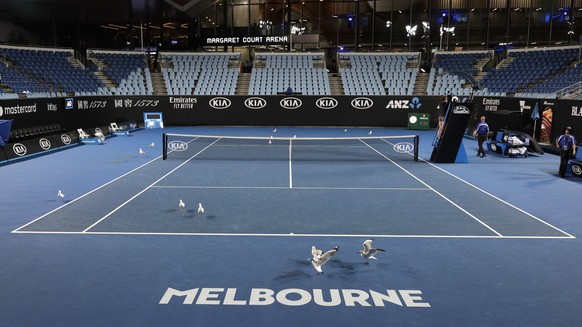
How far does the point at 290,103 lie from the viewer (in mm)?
37875

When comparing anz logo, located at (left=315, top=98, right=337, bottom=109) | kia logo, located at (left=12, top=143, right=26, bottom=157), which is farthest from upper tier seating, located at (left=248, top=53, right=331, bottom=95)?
kia logo, located at (left=12, top=143, right=26, bottom=157)

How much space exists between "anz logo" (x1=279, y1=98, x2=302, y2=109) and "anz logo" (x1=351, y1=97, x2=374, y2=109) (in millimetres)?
4250

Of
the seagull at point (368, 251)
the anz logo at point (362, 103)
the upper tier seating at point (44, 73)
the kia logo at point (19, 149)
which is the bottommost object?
the seagull at point (368, 251)

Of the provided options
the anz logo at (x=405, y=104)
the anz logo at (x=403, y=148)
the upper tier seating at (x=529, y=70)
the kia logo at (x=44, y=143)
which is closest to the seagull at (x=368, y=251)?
the anz logo at (x=403, y=148)

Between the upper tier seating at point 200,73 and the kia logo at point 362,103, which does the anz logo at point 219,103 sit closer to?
the upper tier seating at point 200,73

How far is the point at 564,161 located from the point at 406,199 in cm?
743

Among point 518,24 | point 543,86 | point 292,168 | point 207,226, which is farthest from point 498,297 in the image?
point 518,24

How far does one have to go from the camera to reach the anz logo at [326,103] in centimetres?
3741

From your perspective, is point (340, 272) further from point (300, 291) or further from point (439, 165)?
point (439, 165)

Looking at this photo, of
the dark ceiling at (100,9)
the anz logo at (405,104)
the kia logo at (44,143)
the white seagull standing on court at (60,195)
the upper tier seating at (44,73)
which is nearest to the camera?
the white seagull standing on court at (60,195)

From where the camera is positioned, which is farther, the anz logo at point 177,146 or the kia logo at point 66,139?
the kia logo at point 66,139

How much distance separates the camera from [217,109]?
37656mm

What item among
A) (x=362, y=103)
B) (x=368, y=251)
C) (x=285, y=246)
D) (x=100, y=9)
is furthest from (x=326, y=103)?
(x=368, y=251)

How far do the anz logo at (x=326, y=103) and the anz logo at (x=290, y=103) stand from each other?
1479mm
